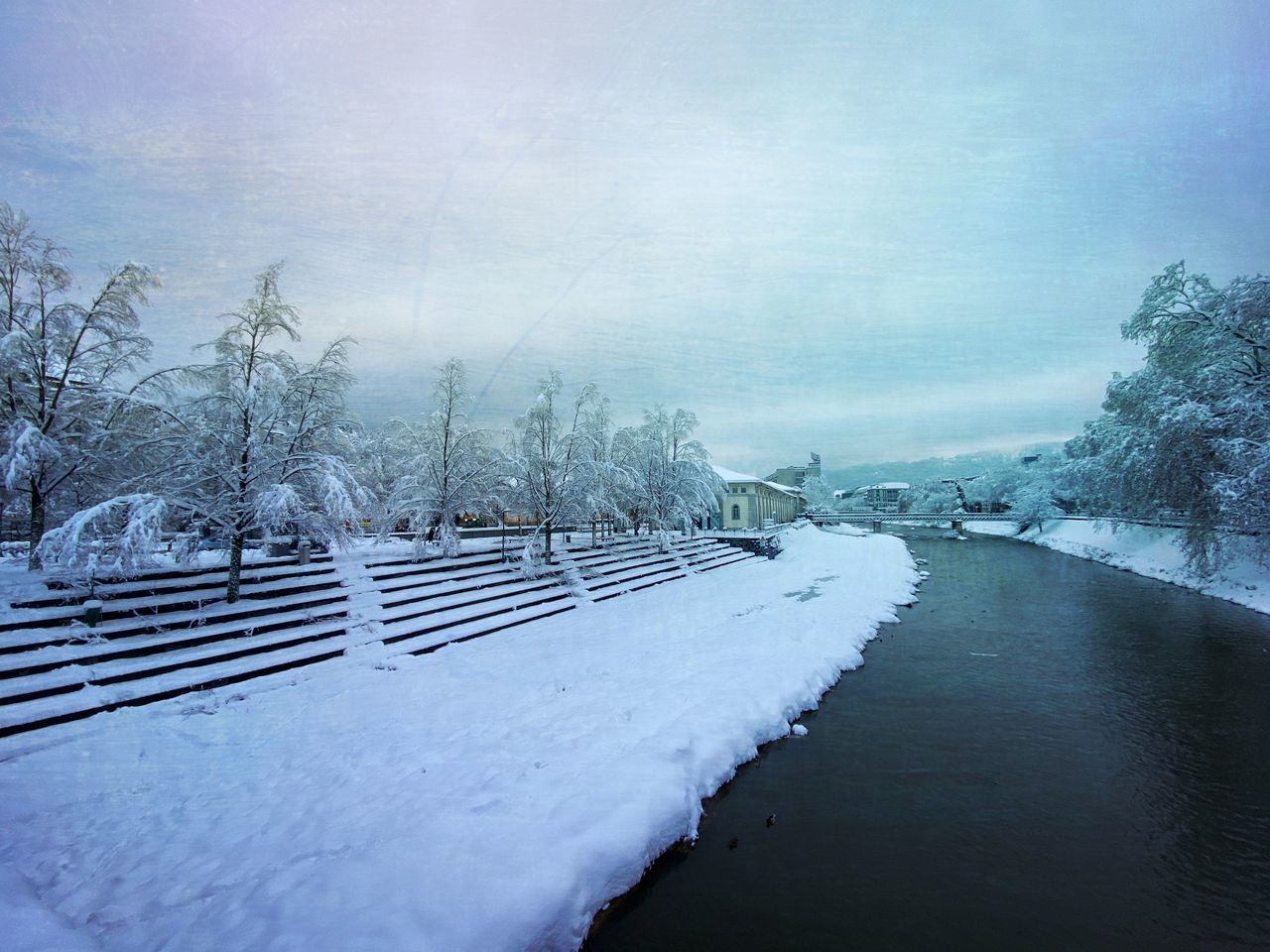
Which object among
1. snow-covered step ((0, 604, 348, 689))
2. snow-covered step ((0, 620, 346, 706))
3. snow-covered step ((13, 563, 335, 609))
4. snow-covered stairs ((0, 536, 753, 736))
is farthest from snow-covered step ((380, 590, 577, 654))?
snow-covered step ((13, 563, 335, 609))

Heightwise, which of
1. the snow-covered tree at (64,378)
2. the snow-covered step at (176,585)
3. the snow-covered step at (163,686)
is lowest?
the snow-covered step at (163,686)

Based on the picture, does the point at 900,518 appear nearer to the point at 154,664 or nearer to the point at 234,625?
the point at 234,625

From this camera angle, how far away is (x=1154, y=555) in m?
33.9

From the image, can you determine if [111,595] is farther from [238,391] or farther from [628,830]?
[628,830]

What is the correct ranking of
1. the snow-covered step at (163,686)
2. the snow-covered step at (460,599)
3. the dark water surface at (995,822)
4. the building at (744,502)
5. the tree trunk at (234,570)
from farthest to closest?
the building at (744,502), the snow-covered step at (460,599), the tree trunk at (234,570), the snow-covered step at (163,686), the dark water surface at (995,822)

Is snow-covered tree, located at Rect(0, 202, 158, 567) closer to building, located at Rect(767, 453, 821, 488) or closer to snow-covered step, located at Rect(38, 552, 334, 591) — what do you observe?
snow-covered step, located at Rect(38, 552, 334, 591)

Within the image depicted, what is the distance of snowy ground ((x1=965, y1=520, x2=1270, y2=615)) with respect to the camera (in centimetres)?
2175

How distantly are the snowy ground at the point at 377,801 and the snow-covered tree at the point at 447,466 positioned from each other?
32.0 ft

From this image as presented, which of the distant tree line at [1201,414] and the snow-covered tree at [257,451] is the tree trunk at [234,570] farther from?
the distant tree line at [1201,414]

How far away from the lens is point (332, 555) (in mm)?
15750

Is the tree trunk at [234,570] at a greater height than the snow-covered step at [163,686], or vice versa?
the tree trunk at [234,570]

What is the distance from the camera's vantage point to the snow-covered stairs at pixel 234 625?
26.1ft

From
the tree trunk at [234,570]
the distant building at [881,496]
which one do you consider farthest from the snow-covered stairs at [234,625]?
the distant building at [881,496]

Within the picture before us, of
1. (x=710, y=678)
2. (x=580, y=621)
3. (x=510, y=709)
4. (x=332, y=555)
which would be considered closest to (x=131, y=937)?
(x=510, y=709)
